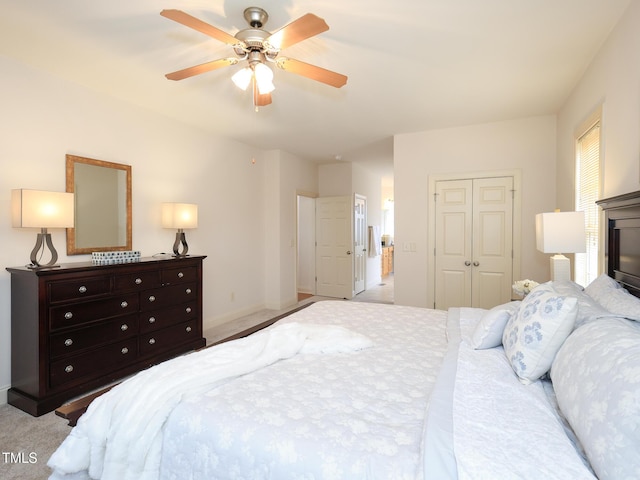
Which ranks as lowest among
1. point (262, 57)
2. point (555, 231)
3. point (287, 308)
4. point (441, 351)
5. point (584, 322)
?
point (287, 308)

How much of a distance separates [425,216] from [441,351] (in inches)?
120

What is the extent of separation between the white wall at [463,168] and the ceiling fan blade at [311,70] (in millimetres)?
2530

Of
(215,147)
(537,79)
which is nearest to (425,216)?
(537,79)

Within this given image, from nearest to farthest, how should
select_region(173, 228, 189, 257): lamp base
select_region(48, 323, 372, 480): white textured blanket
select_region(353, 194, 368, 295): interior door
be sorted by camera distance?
select_region(48, 323, 372, 480): white textured blanket
select_region(173, 228, 189, 257): lamp base
select_region(353, 194, 368, 295): interior door

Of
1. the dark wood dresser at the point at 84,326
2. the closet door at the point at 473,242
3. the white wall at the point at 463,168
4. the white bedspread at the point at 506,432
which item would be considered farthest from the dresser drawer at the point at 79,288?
the closet door at the point at 473,242

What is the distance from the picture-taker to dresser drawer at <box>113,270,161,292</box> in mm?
2863

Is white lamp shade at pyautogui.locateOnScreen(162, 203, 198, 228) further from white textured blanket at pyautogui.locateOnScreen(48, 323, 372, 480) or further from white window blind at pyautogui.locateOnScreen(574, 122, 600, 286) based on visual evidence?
white window blind at pyautogui.locateOnScreen(574, 122, 600, 286)

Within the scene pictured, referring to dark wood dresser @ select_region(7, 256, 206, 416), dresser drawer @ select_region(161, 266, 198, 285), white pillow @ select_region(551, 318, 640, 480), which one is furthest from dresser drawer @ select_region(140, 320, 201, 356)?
white pillow @ select_region(551, 318, 640, 480)

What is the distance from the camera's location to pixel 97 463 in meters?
1.20

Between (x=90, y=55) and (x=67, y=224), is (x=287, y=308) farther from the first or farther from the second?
(x=90, y=55)

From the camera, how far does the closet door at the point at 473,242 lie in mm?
4133

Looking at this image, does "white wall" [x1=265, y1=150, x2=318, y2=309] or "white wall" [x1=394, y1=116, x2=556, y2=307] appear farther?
"white wall" [x1=265, y1=150, x2=318, y2=309]

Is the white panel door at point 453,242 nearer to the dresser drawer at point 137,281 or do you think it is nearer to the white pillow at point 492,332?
the white pillow at point 492,332

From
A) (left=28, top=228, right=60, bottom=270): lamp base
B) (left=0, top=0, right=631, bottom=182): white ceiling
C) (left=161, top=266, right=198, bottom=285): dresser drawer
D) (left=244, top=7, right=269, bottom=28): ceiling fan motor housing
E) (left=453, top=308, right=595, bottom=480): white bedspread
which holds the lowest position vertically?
(left=453, top=308, right=595, bottom=480): white bedspread
